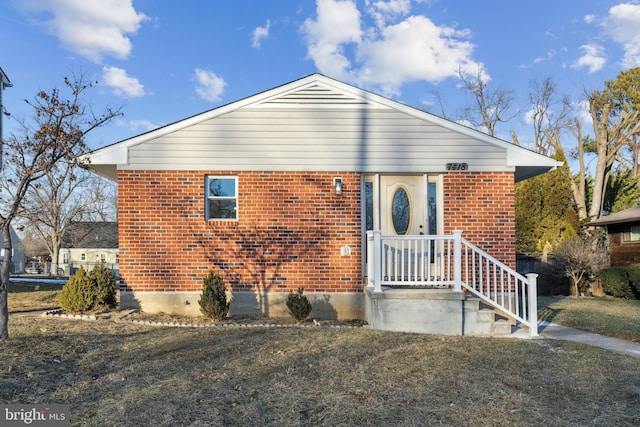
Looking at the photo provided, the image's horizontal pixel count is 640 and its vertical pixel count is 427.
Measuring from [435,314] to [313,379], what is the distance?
2959 millimetres

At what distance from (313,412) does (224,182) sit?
5339 mm

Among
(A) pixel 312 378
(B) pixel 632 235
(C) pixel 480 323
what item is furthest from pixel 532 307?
(B) pixel 632 235

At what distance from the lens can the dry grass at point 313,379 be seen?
3.45 metres

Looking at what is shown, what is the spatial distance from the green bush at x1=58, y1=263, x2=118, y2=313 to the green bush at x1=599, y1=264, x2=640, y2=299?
13896 mm

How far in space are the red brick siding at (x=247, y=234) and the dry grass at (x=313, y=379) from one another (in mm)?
1839

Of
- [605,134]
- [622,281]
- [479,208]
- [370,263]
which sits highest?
[605,134]

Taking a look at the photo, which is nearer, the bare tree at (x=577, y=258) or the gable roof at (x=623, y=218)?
the bare tree at (x=577, y=258)

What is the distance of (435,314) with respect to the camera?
6.59 meters

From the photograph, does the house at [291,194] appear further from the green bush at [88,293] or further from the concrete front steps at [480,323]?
the concrete front steps at [480,323]

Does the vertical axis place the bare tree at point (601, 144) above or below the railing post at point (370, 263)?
above

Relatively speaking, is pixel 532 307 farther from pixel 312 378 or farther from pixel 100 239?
pixel 100 239

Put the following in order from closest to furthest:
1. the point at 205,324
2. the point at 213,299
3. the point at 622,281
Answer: the point at 205,324 < the point at 213,299 < the point at 622,281

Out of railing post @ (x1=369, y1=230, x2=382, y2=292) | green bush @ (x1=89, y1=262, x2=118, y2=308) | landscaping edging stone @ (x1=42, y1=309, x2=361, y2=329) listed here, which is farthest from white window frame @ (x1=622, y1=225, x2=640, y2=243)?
green bush @ (x1=89, y1=262, x2=118, y2=308)

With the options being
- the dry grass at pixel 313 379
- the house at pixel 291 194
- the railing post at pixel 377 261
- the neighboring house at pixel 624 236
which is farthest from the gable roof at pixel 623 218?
the railing post at pixel 377 261
